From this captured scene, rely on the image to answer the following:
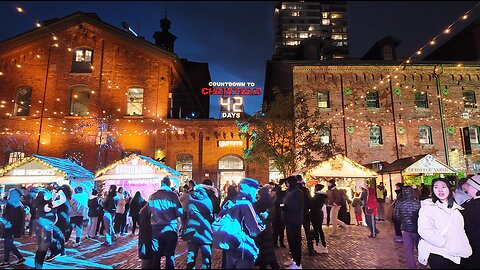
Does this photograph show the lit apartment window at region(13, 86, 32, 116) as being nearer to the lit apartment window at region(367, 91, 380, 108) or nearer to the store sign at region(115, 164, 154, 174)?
the store sign at region(115, 164, 154, 174)

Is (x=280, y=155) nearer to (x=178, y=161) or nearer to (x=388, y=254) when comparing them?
(x=178, y=161)

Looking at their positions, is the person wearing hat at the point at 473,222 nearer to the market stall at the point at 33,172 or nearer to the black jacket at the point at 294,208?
the black jacket at the point at 294,208

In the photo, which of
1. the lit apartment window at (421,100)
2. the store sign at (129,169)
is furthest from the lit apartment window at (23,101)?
the lit apartment window at (421,100)

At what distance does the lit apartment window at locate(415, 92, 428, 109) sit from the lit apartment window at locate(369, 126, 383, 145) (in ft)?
10.9

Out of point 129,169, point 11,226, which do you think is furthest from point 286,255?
point 129,169

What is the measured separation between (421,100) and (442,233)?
2125 centimetres

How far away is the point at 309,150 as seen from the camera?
21.0m

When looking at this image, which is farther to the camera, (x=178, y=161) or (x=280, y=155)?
(x=178, y=161)

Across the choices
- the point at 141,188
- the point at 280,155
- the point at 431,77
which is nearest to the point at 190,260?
the point at 141,188

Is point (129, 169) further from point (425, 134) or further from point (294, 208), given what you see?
point (425, 134)

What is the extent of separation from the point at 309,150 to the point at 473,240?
53.2 feet

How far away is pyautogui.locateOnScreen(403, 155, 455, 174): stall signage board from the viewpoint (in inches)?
665

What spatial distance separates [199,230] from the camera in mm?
5945

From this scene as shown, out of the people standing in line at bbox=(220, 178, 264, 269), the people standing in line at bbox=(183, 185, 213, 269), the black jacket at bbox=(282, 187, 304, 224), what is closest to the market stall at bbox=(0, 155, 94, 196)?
the people standing in line at bbox=(183, 185, 213, 269)
